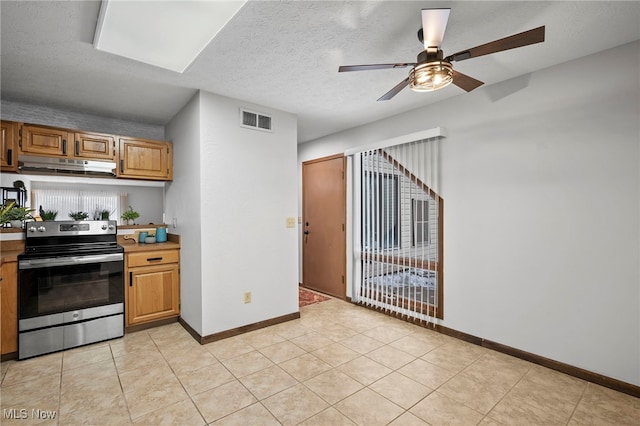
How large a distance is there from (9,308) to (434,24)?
3.86 meters

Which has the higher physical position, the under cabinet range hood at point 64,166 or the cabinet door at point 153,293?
the under cabinet range hood at point 64,166

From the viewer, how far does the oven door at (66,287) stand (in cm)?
266

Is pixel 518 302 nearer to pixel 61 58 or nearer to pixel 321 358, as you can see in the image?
pixel 321 358

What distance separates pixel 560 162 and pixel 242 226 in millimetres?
2998

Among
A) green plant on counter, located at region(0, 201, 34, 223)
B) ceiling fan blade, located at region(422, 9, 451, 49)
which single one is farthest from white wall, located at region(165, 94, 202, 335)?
ceiling fan blade, located at region(422, 9, 451, 49)

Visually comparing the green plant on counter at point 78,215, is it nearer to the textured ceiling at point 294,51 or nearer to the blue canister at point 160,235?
the blue canister at point 160,235

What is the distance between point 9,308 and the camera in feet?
8.51

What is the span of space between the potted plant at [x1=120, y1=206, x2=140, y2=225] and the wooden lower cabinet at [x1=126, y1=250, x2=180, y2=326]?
728 mm

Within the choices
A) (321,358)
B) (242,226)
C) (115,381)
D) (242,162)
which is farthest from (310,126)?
(115,381)

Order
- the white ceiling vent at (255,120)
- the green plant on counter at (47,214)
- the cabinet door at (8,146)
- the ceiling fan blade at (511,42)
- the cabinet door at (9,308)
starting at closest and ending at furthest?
1. the ceiling fan blade at (511,42)
2. the cabinet door at (9,308)
3. the cabinet door at (8,146)
4. the green plant on counter at (47,214)
5. the white ceiling vent at (255,120)

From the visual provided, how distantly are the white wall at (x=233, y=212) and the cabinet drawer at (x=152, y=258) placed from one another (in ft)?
0.57

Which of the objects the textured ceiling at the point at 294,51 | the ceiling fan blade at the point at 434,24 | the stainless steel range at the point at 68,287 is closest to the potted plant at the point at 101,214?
the stainless steel range at the point at 68,287

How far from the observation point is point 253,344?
9.80ft

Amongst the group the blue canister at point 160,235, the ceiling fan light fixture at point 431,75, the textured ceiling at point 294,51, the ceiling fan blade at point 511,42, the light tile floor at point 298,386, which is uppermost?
the textured ceiling at point 294,51
